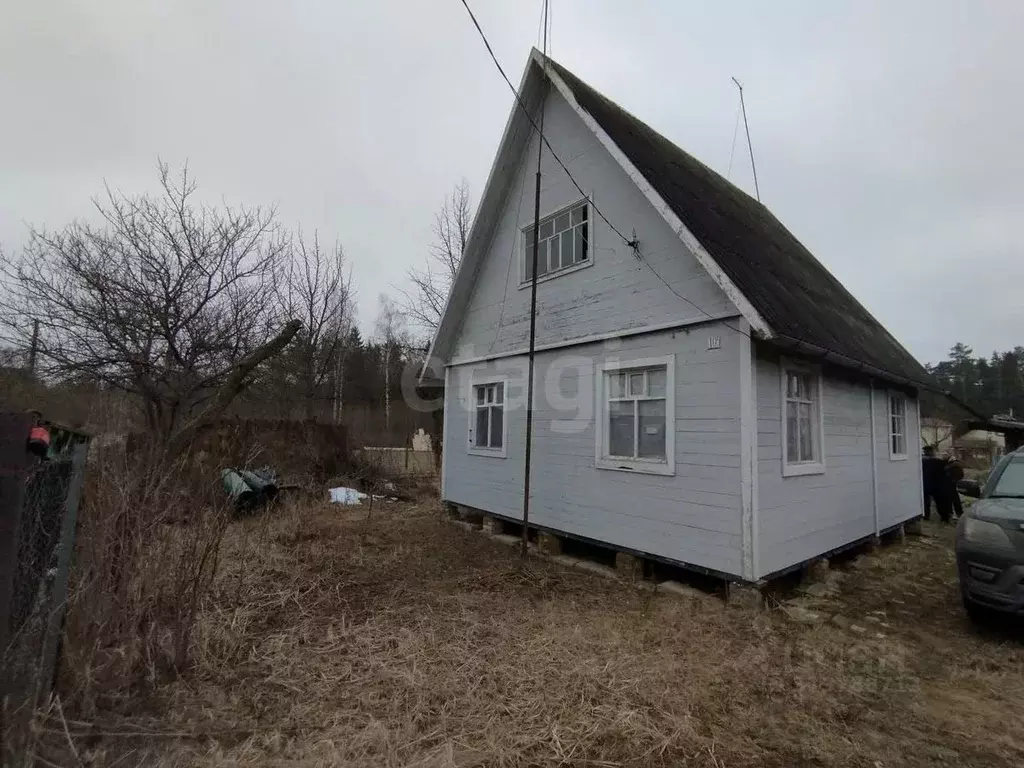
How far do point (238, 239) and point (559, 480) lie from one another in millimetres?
10006

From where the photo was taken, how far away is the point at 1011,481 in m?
5.74

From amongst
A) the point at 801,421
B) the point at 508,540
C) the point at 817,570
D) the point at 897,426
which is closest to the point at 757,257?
the point at 801,421

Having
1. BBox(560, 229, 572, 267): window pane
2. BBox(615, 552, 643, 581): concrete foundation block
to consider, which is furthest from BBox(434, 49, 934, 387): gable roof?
BBox(615, 552, 643, 581): concrete foundation block

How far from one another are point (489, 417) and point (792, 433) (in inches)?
200

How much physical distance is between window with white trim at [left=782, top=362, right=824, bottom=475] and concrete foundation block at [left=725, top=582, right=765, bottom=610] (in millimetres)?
1420

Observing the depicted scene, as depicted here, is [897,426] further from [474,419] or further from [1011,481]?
[474,419]

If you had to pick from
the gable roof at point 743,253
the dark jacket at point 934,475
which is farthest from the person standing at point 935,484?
the gable roof at point 743,253

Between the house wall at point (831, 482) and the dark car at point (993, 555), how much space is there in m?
1.60

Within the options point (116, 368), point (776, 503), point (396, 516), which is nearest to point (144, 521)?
point (776, 503)

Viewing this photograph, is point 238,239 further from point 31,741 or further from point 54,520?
point 31,741

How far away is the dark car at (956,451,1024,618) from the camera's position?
15.2 ft

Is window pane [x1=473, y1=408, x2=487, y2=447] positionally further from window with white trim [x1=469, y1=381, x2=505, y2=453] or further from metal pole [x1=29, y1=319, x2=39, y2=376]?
metal pole [x1=29, y1=319, x2=39, y2=376]

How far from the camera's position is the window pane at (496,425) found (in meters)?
9.63

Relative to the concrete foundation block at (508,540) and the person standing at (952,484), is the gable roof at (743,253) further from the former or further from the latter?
the concrete foundation block at (508,540)
